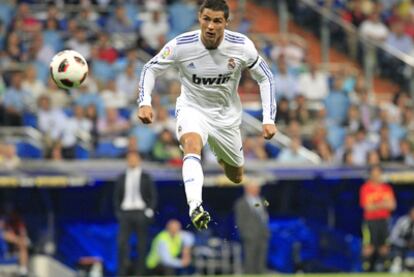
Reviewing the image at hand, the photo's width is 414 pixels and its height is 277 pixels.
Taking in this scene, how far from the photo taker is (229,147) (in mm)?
13414

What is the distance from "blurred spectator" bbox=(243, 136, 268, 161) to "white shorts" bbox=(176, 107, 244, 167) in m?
8.22

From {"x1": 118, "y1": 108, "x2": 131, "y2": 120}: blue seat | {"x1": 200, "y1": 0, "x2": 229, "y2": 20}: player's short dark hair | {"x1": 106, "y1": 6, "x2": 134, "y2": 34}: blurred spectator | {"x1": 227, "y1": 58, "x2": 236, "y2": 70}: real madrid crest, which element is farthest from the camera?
{"x1": 106, "y1": 6, "x2": 134, "y2": 34}: blurred spectator

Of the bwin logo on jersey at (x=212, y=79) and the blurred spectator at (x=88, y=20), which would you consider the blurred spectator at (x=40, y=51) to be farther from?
the bwin logo on jersey at (x=212, y=79)

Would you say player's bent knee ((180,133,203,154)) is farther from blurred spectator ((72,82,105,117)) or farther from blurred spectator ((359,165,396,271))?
blurred spectator ((72,82,105,117))

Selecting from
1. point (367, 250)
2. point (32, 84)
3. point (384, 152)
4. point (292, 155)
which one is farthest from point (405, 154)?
point (32, 84)

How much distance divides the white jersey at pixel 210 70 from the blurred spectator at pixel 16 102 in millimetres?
8776

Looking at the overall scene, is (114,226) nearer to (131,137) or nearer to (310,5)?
(131,137)

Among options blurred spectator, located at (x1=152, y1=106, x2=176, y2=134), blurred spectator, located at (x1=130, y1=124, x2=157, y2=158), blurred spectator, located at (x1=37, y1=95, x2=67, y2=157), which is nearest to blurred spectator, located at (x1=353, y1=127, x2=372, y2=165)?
blurred spectator, located at (x1=152, y1=106, x2=176, y2=134)

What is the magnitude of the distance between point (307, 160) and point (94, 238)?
3.89m

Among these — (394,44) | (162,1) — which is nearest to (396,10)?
(394,44)

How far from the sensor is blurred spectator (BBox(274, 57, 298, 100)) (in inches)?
939

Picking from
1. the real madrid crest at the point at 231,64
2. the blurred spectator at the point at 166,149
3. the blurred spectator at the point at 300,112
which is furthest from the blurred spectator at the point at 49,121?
the real madrid crest at the point at 231,64

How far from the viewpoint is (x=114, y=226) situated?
21.5 metres

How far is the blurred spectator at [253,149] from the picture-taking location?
21984 millimetres
